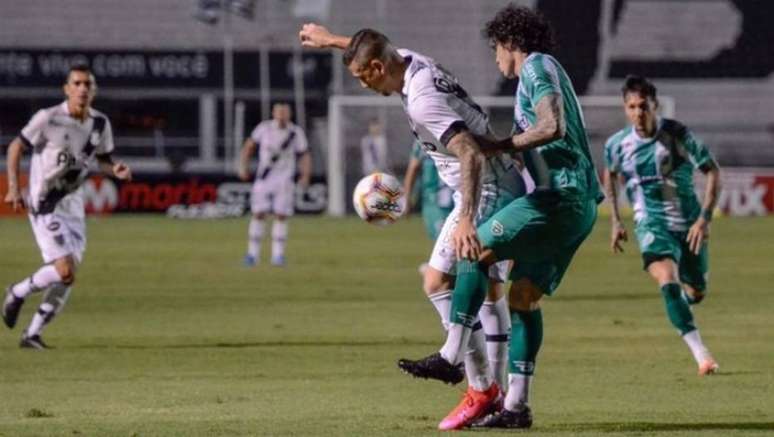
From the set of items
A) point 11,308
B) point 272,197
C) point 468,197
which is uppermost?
point 468,197

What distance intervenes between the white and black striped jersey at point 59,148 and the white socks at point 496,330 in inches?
225

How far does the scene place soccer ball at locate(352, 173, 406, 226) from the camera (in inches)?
394

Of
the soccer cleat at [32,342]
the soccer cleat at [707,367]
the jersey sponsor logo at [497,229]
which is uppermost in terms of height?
the jersey sponsor logo at [497,229]

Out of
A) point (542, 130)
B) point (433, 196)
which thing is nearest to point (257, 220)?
point (433, 196)

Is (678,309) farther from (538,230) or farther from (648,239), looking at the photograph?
(538,230)

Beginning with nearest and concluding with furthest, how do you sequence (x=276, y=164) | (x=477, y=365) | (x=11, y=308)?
(x=477, y=365), (x=11, y=308), (x=276, y=164)

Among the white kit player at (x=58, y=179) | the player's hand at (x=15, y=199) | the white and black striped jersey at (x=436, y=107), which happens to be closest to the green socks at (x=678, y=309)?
the white and black striped jersey at (x=436, y=107)

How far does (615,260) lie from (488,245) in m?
18.2

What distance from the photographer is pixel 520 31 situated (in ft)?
31.0

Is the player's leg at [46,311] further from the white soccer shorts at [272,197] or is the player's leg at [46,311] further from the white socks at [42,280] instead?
the white soccer shorts at [272,197]

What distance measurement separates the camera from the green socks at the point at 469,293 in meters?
9.23

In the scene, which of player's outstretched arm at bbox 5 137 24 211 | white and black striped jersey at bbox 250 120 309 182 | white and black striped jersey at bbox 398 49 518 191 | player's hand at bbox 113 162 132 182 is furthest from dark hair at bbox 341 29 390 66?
white and black striped jersey at bbox 250 120 309 182

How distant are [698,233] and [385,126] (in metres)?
31.9

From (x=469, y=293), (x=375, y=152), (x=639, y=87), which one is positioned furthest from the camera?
(x=375, y=152)
